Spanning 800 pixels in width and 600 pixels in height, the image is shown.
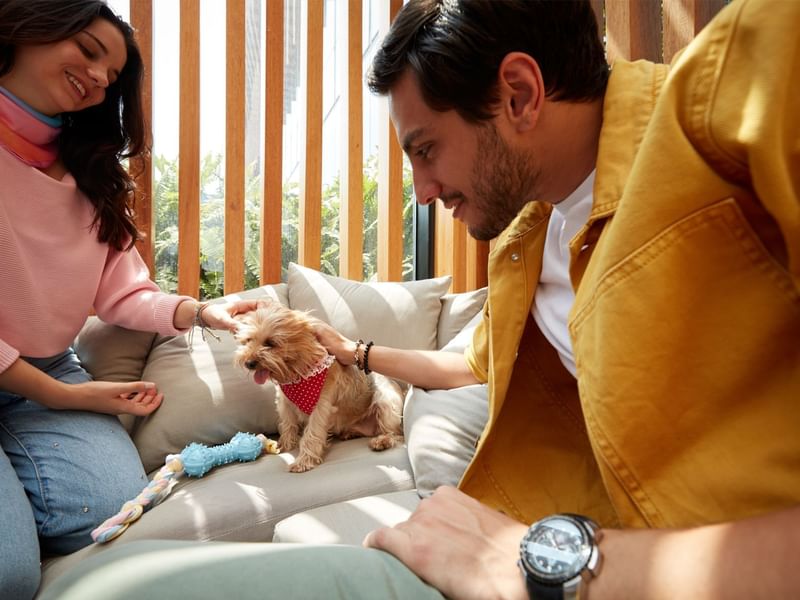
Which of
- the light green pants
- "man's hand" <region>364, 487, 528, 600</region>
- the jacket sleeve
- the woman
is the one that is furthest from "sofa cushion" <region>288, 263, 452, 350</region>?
the jacket sleeve

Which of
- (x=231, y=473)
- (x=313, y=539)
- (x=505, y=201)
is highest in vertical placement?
(x=505, y=201)

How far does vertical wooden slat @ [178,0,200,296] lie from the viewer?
2.64 m

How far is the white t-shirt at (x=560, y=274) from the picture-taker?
1.09 m

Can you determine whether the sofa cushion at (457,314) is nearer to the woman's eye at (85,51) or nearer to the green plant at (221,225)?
the green plant at (221,225)

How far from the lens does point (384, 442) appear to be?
2119 mm

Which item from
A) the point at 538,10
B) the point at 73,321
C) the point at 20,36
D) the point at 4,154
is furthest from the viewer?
the point at 73,321

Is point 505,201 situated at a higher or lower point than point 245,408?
higher

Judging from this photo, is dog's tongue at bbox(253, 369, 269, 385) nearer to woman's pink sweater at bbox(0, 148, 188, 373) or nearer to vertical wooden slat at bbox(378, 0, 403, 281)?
woman's pink sweater at bbox(0, 148, 188, 373)

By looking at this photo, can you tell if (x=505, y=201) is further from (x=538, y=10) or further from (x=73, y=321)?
(x=73, y=321)

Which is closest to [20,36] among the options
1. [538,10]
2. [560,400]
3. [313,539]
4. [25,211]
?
[25,211]

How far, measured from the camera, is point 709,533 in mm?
555

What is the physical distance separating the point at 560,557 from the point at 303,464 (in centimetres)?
143

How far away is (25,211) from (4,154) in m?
0.19

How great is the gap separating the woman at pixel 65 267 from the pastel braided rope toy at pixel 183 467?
8 cm
